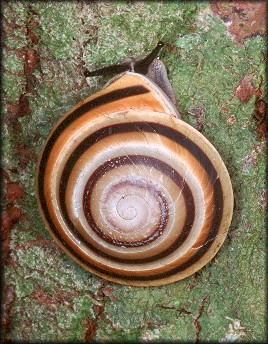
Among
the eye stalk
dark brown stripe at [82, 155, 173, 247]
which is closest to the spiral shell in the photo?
dark brown stripe at [82, 155, 173, 247]

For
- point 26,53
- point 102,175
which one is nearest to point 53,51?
point 26,53

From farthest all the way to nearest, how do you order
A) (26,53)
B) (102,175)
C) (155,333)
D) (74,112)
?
(155,333) < (26,53) < (74,112) < (102,175)

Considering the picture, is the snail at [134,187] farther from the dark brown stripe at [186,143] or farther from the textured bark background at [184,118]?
the textured bark background at [184,118]

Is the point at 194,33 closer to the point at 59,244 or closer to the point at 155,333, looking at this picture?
the point at 59,244

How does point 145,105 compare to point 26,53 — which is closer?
point 145,105

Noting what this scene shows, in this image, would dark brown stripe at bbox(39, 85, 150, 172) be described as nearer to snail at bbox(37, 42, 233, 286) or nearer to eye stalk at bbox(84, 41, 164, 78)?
snail at bbox(37, 42, 233, 286)

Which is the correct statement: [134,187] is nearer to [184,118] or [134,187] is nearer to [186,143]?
[186,143]

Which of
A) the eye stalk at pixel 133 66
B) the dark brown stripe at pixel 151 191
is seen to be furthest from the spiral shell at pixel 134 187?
the eye stalk at pixel 133 66
